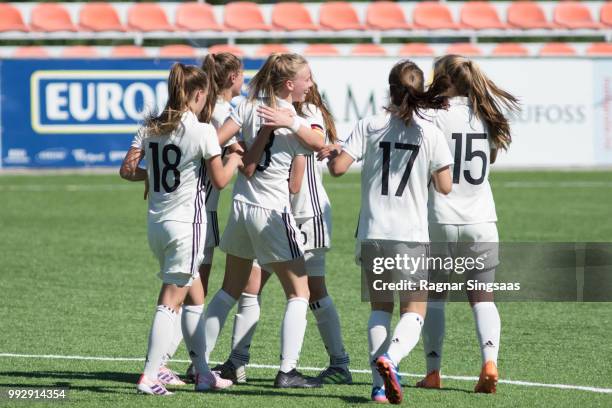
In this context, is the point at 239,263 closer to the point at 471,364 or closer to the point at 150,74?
the point at 471,364

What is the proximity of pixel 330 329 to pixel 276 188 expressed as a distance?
97cm

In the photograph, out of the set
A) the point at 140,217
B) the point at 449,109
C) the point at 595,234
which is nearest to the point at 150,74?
the point at 140,217

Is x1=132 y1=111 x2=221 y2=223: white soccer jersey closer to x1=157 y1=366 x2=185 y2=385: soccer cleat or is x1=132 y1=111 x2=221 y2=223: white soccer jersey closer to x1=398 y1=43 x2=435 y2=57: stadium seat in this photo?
x1=157 y1=366 x2=185 y2=385: soccer cleat

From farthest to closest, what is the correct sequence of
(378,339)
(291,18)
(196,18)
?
1. (291,18)
2. (196,18)
3. (378,339)

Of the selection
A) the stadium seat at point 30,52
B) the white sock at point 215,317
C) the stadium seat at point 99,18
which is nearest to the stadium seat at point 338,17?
the stadium seat at point 99,18

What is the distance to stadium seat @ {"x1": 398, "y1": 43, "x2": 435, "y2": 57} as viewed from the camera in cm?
2165

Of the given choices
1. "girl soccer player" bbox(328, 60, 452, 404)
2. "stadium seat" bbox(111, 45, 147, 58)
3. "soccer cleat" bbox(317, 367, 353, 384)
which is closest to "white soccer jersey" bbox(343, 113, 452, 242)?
"girl soccer player" bbox(328, 60, 452, 404)

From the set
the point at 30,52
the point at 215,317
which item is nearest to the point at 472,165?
the point at 215,317

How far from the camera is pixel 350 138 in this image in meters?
5.64

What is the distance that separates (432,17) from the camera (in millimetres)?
24812

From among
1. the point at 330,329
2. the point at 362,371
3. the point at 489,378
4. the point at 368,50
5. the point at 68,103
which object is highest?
the point at 368,50

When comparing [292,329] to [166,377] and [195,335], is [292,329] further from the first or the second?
[166,377]

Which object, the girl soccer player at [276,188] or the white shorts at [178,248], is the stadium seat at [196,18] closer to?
the girl soccer player at [276,188]

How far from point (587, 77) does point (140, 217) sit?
31.1 ft
